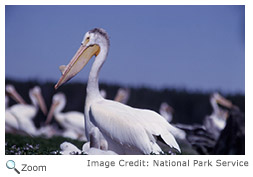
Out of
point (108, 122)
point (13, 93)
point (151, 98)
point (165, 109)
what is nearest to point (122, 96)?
point (165, 109)

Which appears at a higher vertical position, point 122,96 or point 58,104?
point 122,96

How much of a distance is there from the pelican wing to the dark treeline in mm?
7160

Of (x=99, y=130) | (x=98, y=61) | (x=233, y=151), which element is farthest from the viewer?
(x=233, y=151)

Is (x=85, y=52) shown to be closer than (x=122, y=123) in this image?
No

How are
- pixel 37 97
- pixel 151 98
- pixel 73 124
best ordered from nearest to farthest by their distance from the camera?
pixel 73 124 < pixel 37 97 < pixel 151 98

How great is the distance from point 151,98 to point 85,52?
7.72 m

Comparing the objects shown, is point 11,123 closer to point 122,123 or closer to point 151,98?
point 151,98

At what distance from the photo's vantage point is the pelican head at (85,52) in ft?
16.5

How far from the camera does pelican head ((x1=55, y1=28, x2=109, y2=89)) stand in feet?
16.5

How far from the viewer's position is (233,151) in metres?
5.82

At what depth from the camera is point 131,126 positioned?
464 cm
